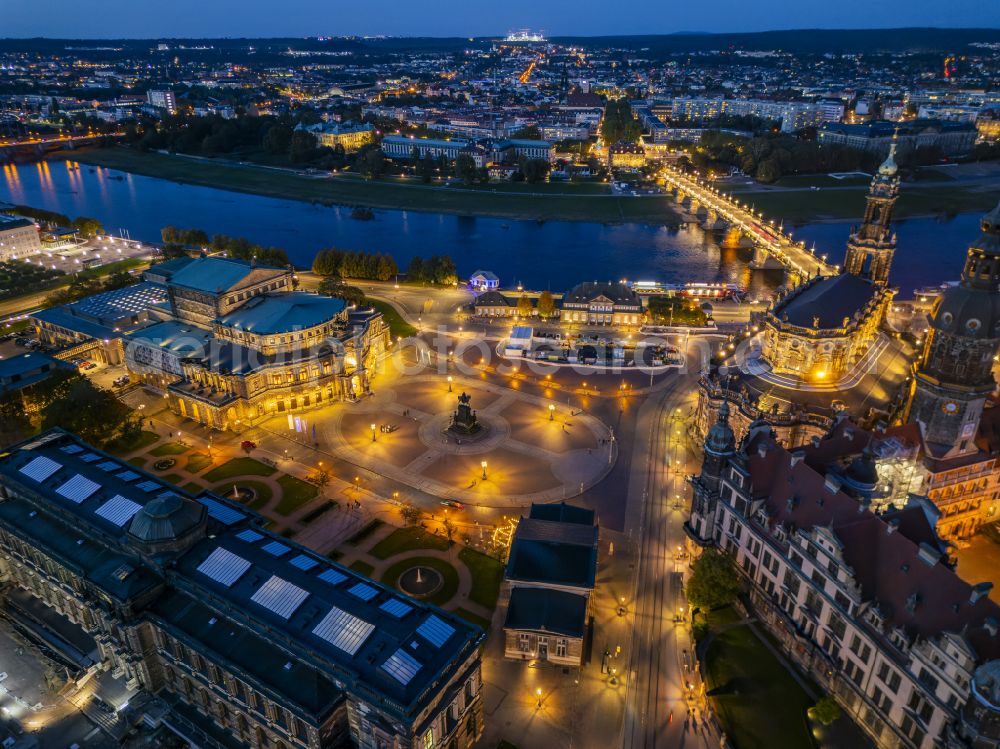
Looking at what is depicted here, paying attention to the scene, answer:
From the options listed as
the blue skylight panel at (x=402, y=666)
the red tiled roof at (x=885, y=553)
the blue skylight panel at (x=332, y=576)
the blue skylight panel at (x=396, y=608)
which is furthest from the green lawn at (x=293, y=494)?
the red tiled roof at (x=885, y=553)

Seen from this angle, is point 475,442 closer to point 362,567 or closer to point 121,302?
point 362,567

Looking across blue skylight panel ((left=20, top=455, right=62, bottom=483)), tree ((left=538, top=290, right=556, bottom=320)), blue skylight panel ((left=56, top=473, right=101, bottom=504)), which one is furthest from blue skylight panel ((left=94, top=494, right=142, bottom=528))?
tree ((left=538, top=290, right=556, bottom=320))

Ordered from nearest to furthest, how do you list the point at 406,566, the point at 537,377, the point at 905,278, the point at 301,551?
the point at 301,551
the point at 406,566
the point at 537,377
the point at 905,278

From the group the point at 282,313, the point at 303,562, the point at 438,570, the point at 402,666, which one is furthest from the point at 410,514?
the point at 282,313

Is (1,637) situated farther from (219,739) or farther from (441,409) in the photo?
(441,409)

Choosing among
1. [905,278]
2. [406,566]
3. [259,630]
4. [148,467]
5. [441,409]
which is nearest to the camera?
[259,630]

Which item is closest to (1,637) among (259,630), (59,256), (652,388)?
(259,630)
